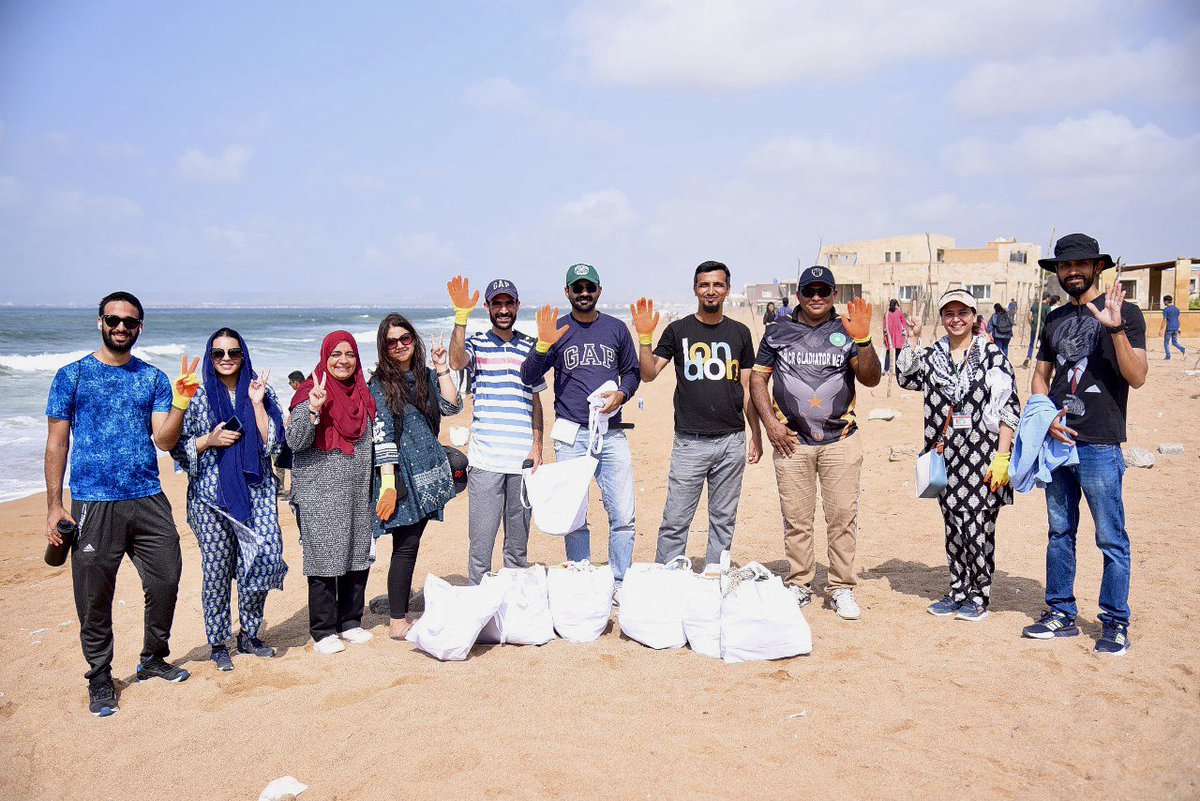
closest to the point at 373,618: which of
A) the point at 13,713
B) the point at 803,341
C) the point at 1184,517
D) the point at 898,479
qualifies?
the point at 13,713

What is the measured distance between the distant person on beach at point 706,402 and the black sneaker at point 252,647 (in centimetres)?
237

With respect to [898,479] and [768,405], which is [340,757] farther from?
[898,479]

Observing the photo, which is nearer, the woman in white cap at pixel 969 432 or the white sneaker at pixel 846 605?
the woman in white cap at pixel 969 432

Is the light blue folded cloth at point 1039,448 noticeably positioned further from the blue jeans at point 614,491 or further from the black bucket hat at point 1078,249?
the blue jeans at point 614,491

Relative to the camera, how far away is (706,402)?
484 centimetres

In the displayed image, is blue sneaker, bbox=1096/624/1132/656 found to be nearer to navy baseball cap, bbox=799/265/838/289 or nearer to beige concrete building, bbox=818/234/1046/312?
navy baseball cap, bbox=799/265/838/289

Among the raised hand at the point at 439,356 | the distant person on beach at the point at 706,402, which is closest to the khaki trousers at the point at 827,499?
the distant person on beach at the point at 706,402

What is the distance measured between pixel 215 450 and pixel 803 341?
3370 mm

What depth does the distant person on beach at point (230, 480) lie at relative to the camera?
4.22m

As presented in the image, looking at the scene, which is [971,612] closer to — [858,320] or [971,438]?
[971,438]

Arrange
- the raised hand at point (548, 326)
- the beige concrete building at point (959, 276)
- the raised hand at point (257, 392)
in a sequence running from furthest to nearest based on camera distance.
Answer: the beige concrete building at point (959, 276) < the raised hand at point (548, 326) < the raised hand at point (257, 392)

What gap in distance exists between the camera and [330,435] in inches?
171

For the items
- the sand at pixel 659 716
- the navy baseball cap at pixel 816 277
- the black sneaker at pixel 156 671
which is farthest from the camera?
the navy baseball cap at pixel 816 277

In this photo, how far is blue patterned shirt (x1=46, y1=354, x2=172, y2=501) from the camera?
3873mm
